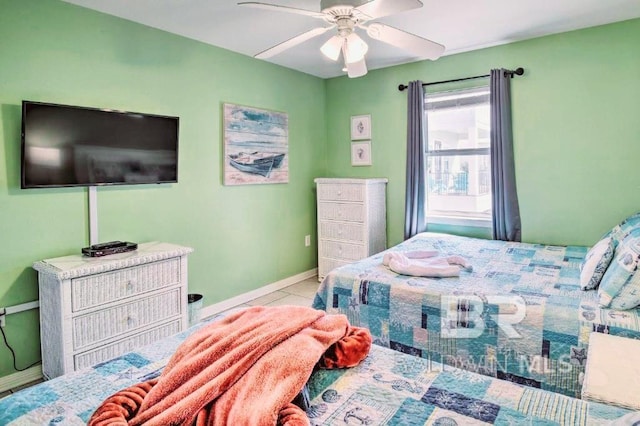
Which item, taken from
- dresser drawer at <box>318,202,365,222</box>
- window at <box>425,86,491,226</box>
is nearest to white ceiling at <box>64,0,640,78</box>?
window at <box>425,86,491,226</box>

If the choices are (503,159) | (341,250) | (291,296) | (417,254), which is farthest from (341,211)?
(503,159)

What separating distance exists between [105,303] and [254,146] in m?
2.07

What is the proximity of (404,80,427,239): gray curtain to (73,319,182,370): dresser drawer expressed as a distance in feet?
8.27

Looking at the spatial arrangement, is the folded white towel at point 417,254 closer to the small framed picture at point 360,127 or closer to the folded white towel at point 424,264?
the folded white towel at point 424,264

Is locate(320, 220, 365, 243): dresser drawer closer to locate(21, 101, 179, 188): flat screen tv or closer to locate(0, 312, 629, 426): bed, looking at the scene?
locate(21, 101, 179, 188): flat screen tv

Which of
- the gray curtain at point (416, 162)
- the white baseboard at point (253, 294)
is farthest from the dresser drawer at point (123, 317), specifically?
the gray curtain at point (416, 162)

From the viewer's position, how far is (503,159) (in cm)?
368

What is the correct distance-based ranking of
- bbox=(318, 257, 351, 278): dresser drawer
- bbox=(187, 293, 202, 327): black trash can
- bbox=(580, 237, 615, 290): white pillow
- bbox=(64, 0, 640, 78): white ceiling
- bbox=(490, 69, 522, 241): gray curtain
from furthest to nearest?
bbox=(318, 257, 351, 278): dresser drawer, bbox=(490, 69, 522, 241): gray curtain, bbox=(187, 293, 202, 327): black trash can, bbox=(64, 0, 640, 78): white ceiling, bbox=(580, 237, 615, 290): white pillow

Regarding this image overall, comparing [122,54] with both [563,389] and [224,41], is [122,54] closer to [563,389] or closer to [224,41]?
[224,41]

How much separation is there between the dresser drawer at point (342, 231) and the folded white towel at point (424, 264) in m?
1.23

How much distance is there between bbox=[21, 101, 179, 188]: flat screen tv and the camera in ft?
8.05

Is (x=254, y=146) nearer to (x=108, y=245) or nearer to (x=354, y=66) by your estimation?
(x=354, y=66)

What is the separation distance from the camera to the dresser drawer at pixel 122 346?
7.94 ft

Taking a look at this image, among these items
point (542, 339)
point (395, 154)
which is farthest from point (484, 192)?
point (542, 339)
